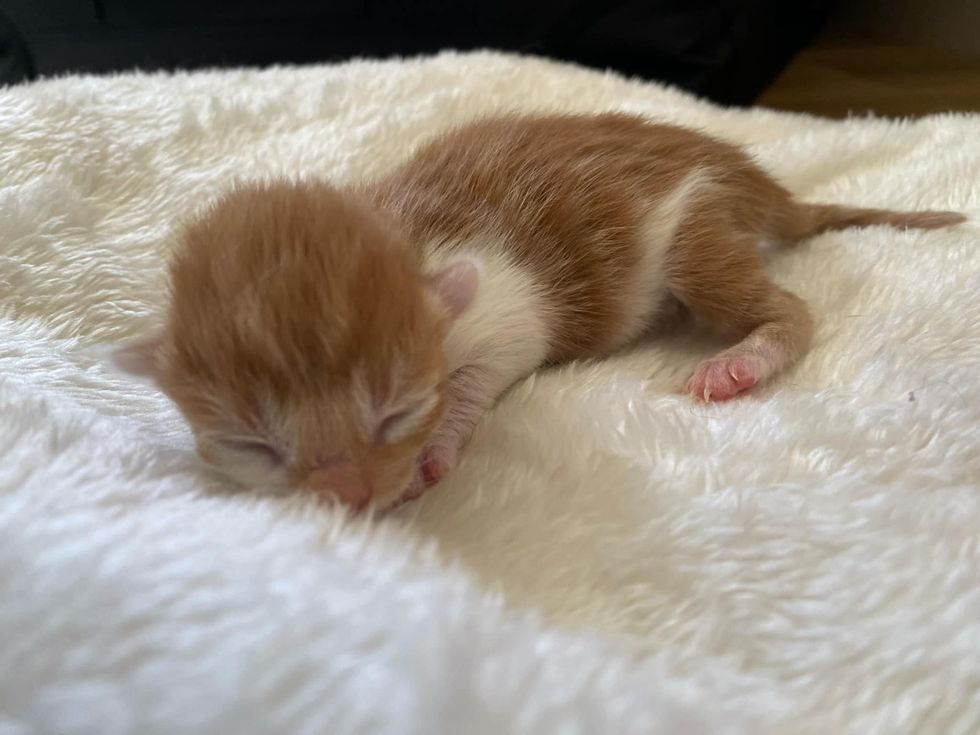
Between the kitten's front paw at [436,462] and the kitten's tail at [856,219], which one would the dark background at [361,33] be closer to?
the kitten's tail at [856,219]

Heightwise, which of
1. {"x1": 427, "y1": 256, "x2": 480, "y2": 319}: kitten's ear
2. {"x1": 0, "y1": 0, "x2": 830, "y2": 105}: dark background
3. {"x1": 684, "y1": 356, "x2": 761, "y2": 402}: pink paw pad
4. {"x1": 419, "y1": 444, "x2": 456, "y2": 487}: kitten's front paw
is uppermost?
{"x1": 0, "y1": 0, "x2": 830, "y2": 105}: dark background

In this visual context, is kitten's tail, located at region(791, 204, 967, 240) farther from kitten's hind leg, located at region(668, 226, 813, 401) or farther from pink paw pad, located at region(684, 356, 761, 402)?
pink paw pad, located at region(684, 356, 761, 402)

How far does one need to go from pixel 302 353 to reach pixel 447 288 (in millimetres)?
258

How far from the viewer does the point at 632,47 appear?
2.57 metres

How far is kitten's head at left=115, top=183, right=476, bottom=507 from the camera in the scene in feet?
2.50

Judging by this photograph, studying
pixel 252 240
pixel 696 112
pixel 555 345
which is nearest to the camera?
pixel 252 240

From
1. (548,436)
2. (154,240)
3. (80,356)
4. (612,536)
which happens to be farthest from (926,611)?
(154,240)

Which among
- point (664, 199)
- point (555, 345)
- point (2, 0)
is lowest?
point (555, 345)

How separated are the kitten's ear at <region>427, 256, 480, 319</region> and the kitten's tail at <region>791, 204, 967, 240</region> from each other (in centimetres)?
73

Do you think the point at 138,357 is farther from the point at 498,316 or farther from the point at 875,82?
the point at 875,82

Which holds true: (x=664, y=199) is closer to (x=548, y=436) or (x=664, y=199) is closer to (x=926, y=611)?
(x=548, y=436)

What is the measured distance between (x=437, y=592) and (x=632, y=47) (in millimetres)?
2301

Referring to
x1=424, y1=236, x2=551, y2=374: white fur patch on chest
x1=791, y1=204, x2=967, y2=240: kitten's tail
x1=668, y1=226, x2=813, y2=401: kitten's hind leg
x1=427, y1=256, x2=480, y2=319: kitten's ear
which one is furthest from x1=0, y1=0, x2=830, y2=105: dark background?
x1=427, y1=256, x2=480, y2=319: kitten's ear

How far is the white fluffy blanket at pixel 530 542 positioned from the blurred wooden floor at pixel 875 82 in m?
1.57
